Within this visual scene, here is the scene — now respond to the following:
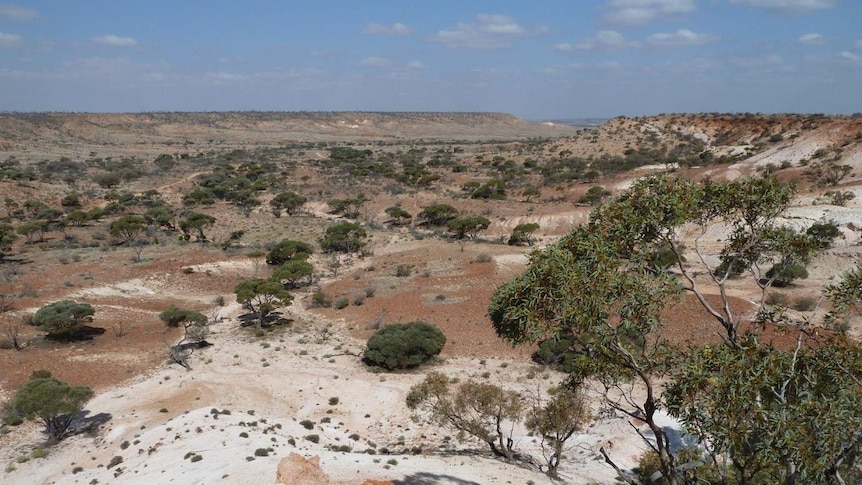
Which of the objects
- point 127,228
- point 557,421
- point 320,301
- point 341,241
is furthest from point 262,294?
point 127,228

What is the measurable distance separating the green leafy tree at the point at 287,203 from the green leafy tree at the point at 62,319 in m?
31.4

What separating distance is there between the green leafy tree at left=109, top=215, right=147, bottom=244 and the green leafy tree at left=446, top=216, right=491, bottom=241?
26.3m

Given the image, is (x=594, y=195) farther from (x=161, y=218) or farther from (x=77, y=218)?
(x=77, y=218)

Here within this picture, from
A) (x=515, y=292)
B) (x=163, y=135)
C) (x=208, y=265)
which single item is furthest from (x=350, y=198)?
(x=163, y=135)

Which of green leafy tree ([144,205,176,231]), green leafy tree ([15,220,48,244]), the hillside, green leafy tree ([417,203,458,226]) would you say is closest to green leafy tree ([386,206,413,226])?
the hillside

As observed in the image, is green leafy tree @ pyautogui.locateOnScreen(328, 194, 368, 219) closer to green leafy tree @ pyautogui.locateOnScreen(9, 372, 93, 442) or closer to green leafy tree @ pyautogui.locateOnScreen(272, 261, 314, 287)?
green leafy tree @ pyautogui.locateOnScreen(272, 261, 314, 287)

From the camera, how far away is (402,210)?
53.3 metres

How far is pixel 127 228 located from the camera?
138 feet

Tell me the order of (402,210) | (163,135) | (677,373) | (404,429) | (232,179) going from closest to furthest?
(677,373) → (404,429) → (402,210) → (232,179) → (163,135)

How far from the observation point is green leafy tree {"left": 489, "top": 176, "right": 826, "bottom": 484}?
805 centimetres

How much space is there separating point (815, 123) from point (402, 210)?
54.9m

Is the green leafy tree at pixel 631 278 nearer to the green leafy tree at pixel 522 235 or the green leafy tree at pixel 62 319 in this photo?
the green leafy tree at pixel 62 319

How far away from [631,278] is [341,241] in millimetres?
35109

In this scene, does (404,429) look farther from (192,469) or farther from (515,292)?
(515,292)
